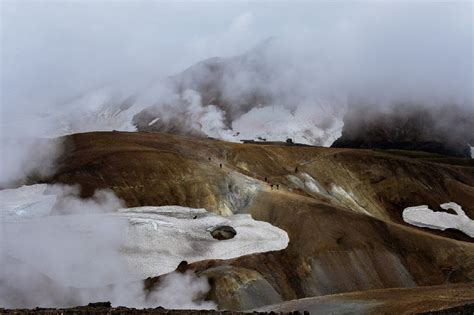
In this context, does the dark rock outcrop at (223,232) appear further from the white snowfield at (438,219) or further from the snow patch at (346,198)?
the white snowfield at (438,219)

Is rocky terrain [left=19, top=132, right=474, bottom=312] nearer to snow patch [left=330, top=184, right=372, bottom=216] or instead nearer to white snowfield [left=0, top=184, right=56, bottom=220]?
snow patch [left=330, top=184, right=372, bottom=216]

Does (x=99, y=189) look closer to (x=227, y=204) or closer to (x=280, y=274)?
(x=227, y=204)

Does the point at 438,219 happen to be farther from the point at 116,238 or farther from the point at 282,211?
the point at 116,238

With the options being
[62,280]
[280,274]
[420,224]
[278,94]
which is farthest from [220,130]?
[62,280]

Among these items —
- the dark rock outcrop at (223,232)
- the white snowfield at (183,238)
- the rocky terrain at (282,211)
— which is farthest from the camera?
the dark rock outcrop at (223,232)

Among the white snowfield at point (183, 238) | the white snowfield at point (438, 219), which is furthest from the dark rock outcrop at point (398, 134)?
the white snowfield at point (183, 238)

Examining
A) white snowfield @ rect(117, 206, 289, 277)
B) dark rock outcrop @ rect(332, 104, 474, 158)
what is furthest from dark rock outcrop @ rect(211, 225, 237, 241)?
dark rock outcrop @ rect(332, 104, 474, 158)
